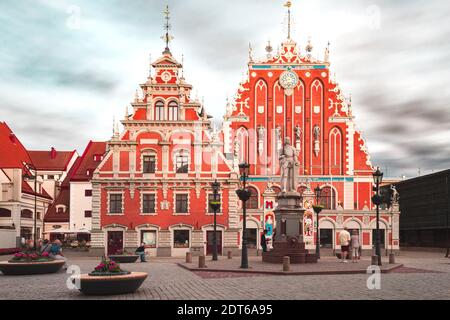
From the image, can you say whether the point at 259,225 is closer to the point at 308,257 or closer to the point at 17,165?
the point at 308,257

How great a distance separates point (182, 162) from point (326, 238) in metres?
14.6

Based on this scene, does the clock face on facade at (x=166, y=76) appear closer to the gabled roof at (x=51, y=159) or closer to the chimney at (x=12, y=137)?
the chimney at (x=12, y=137)

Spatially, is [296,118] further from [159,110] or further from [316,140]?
[159,110]

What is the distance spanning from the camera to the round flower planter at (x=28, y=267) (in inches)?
918

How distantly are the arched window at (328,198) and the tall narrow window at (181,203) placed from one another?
1407cm

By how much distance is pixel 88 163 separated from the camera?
6719 centimetres

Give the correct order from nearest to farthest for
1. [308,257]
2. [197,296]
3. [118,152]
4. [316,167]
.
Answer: [197,296]
[308,257]
[118,152]
[316,167]

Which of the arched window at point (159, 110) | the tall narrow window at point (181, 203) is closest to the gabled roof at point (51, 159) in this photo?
the arched window at point (159, 110)

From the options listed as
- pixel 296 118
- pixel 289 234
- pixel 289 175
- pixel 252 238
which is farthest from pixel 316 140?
pixel 289 234

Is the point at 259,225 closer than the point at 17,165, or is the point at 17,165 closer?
the point at 259,225

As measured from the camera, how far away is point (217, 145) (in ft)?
153

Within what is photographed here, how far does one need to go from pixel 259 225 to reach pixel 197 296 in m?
35.5
